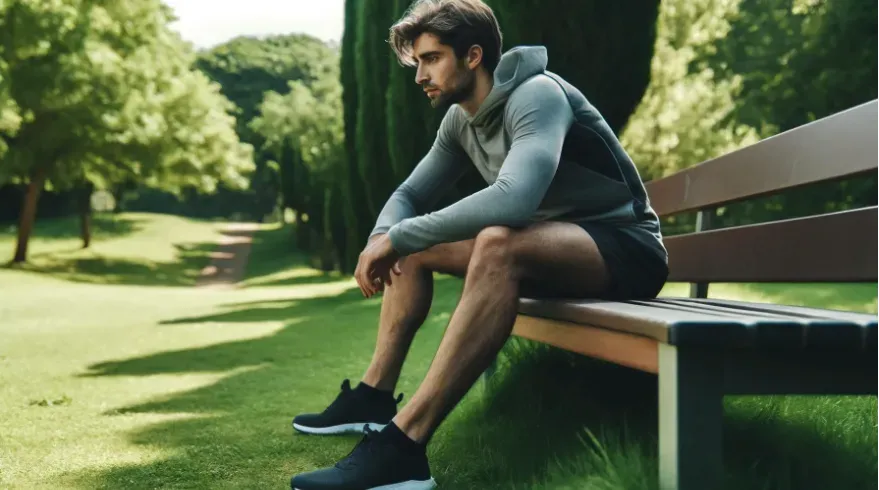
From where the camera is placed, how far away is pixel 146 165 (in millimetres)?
25297

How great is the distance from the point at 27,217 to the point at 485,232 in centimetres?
2311

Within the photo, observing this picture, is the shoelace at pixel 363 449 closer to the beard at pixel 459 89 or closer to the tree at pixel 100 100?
the beard at pixel 459 89

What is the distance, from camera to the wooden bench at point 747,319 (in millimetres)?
1653

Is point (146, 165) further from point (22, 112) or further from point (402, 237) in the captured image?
point (402, 237)

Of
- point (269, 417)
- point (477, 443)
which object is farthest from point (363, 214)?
point (477, 443)

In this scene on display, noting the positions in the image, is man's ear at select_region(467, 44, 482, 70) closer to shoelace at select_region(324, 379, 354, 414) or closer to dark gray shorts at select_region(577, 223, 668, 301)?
dark gray shorts at select_region(577, 223, 668, 301)

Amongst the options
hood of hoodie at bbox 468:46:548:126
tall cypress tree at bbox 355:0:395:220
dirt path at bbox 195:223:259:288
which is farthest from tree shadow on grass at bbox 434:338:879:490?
dirt path at bbox 195:223:259:288

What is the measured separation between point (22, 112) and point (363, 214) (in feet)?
33.7

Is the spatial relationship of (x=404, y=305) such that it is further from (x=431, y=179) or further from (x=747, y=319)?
(x=747, y=319)

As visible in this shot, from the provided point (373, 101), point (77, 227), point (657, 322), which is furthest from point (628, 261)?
point (77, 227)

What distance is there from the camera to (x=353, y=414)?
3207mm

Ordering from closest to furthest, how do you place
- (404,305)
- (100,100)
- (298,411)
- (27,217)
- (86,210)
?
(404,305) < (298,411) < (100,100) < (27,217) < (86,210)

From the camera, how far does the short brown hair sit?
2.67 m

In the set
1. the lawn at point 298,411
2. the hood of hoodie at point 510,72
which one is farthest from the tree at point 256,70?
the hood of hoodie at point 510,72
